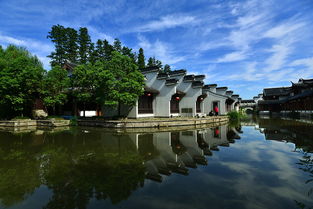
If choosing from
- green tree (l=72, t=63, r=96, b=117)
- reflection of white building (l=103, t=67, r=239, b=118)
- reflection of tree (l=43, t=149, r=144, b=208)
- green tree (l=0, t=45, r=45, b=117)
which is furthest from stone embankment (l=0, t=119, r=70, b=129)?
reflection of tree (l=43, t=149, r=144, b=208)

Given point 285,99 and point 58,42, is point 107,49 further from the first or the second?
point 285,99

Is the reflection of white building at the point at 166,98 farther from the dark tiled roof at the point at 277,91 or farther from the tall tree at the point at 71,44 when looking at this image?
the dark tiled roof at the point at 277,91

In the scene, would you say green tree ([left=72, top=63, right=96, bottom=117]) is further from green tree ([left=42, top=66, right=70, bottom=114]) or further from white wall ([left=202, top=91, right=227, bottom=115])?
white wall ([left=202, top=91, right=227, bottom=115])

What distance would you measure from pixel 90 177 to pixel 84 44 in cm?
4730

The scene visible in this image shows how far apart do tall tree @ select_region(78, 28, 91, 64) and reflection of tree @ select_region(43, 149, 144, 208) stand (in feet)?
141

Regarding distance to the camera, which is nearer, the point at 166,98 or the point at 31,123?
the point at 31,123

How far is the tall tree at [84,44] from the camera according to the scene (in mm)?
44719

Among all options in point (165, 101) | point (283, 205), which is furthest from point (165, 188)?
point (165, 101)

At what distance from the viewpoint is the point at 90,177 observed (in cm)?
503

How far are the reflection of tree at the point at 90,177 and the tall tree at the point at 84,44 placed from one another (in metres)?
42.9

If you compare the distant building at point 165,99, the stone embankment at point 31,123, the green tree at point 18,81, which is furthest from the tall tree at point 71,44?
the stone embankment at point 31,123

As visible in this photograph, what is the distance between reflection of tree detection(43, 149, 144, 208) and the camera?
3.95 meters

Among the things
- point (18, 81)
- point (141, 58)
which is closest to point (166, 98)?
point (18, 81)

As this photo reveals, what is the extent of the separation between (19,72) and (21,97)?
306 cm
